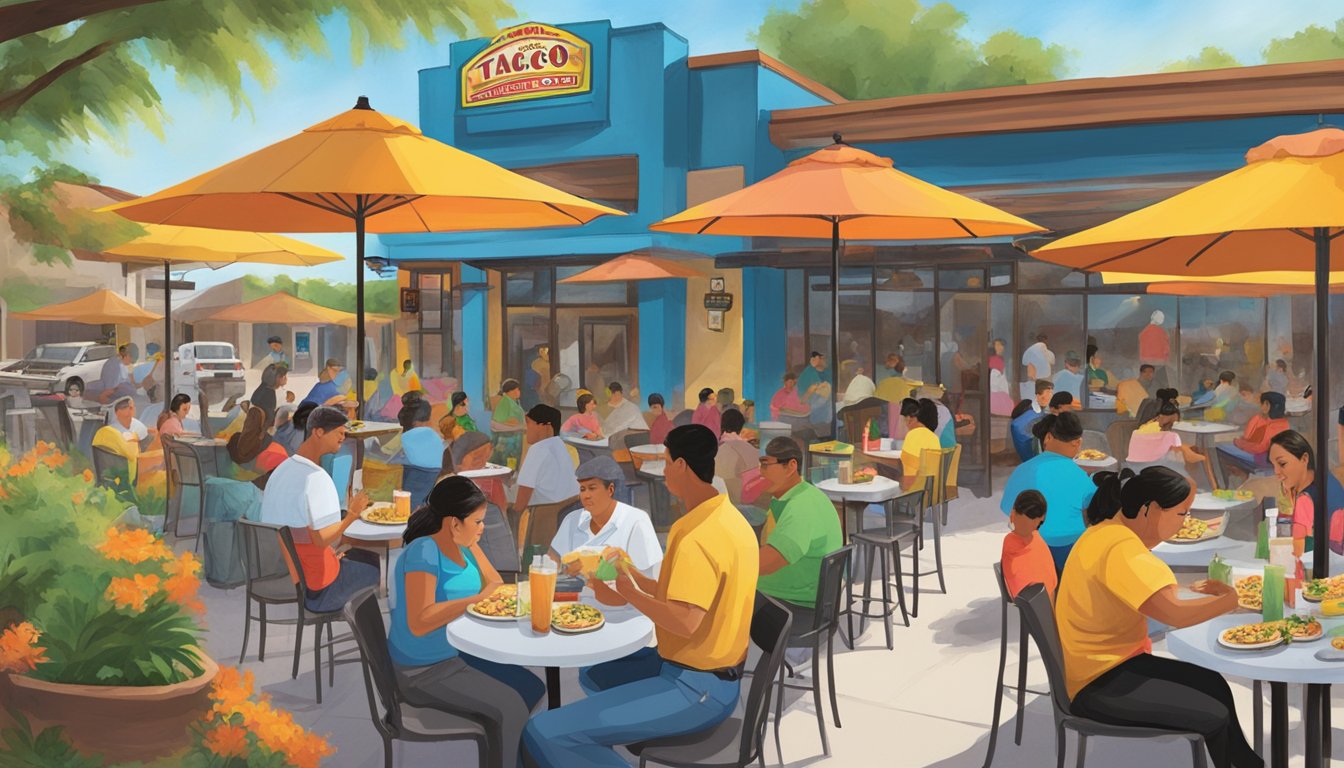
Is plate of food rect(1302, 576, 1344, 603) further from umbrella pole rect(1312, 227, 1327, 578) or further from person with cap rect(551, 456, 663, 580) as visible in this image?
person with cap rect(551, 456, 663, 580)

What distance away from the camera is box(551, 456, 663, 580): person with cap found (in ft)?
17.3

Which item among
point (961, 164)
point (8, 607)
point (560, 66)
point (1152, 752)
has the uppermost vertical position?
point (560, 66)

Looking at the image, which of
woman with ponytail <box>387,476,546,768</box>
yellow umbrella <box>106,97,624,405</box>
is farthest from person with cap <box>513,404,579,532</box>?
woman with ponytail <box>387,476,546,768</box>

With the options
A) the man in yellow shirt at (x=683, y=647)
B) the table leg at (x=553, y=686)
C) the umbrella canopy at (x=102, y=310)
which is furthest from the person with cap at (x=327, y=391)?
the umbrella canopy at (x=102, y=310)

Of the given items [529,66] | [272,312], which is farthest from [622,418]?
[272,312]

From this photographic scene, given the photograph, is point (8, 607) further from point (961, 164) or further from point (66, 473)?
point (961, 164)

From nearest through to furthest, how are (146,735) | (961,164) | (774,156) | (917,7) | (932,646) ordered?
(146,735)
(932,646)
(961,164)
(774,156)
(917,7)

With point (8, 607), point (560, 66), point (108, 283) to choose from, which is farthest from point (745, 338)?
point (108, 283)

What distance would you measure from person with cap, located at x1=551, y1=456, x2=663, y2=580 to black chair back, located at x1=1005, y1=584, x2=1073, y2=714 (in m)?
1.73

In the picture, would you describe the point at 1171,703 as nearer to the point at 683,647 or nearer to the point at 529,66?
the point at 683,647

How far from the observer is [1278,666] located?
12.8ft

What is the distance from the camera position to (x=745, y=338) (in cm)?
1717

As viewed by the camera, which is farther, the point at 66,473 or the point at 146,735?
the point at 66,473

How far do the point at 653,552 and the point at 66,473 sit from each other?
282 centimetres
